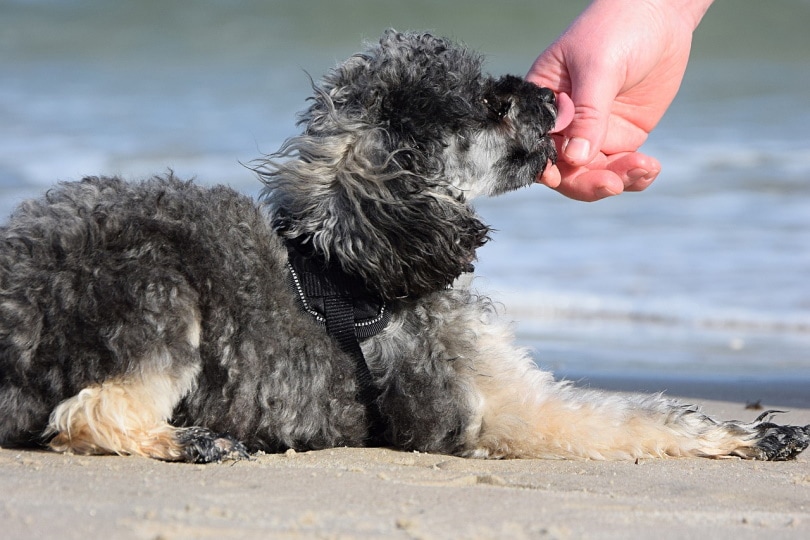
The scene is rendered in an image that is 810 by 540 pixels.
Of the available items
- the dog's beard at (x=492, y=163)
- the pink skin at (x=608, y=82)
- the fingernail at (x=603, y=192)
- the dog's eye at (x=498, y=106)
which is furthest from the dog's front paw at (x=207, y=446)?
the fingernail at (x=603, y=192)

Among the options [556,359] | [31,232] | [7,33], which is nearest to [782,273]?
[556,359]

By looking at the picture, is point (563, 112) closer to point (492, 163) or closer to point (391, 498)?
point (492, 163)

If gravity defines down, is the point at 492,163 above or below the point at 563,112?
below

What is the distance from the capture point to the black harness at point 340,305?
169 inches

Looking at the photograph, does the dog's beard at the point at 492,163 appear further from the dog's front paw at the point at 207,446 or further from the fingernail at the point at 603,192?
the dog's front paw at the point at 207,446

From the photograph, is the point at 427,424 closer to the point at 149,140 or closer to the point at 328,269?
the point at 328,269

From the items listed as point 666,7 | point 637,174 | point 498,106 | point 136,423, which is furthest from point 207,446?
point 666,7

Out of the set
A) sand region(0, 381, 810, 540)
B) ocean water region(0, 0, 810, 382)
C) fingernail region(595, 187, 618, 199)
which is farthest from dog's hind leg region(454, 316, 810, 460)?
ocean water region(0, 0, 810, 382)

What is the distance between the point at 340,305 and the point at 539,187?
7535 mm

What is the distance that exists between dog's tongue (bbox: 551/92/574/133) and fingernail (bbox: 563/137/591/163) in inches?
6.0

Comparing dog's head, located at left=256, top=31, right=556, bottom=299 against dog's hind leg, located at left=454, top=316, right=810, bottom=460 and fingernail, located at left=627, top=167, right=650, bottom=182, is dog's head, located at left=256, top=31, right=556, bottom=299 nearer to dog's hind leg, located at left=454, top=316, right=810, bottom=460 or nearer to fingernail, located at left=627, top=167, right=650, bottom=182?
dog's hind leg, located at left=454, top=316, right=810, bottom=460

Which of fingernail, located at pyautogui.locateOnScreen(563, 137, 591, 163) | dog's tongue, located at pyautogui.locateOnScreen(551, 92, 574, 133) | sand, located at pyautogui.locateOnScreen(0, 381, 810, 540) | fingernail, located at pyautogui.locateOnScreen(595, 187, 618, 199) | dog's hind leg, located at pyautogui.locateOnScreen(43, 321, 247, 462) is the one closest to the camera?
sand, located at pyautogui.locateOnScreen(0, 381, 810, 540)

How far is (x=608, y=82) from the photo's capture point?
550cm

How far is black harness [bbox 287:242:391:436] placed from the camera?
4297mm
